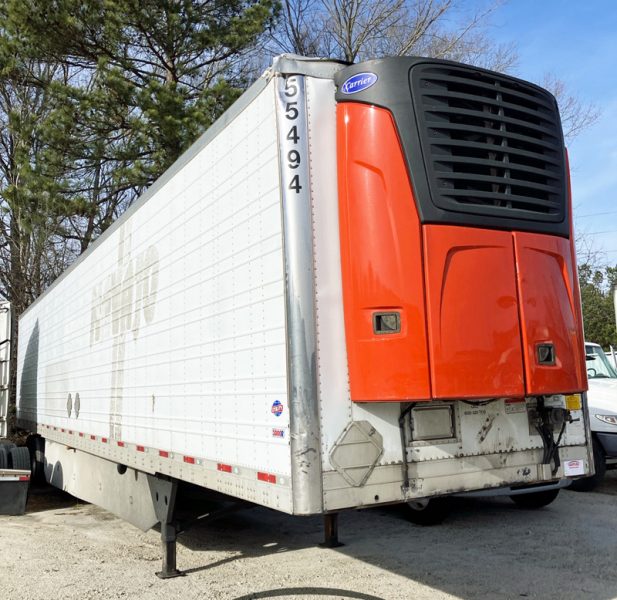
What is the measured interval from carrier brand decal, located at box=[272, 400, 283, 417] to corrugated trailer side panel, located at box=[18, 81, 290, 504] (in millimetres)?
12

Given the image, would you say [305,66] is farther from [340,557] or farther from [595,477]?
[595,477]

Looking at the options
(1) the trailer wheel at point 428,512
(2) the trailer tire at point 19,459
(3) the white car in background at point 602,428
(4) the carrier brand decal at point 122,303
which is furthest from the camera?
(2) the trailer tire at point 19,459

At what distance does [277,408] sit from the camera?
3.65m

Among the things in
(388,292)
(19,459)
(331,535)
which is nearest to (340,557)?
(331,535)

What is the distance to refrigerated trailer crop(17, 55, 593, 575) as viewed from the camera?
354 centimetres

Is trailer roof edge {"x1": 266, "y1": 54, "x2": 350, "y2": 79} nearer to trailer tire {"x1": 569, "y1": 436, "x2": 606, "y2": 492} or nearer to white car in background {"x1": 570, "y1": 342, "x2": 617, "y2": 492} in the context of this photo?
white car in background {"x1": 570, "y1": 342, "x2": 617, "y2": 492}

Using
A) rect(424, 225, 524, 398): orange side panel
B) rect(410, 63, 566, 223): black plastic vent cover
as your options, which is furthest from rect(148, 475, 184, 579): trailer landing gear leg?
rect(410, 63, 566, 223): black plastic vent cover

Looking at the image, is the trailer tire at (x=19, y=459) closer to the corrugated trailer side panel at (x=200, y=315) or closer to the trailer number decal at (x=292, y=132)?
the corrugated trailer side panel at (x=200, y=315)

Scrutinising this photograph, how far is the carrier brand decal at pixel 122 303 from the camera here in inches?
228

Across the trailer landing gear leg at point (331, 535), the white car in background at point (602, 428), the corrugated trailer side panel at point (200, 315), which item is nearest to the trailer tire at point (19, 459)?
the corrugated trailer side panel at point (200, 315)

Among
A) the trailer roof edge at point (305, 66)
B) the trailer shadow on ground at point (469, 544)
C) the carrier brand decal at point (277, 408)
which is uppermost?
the trailer roof edge at point (305, 66)

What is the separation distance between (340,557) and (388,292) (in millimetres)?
3423

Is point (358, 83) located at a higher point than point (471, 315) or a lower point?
higher

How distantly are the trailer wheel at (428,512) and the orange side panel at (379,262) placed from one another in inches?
157
